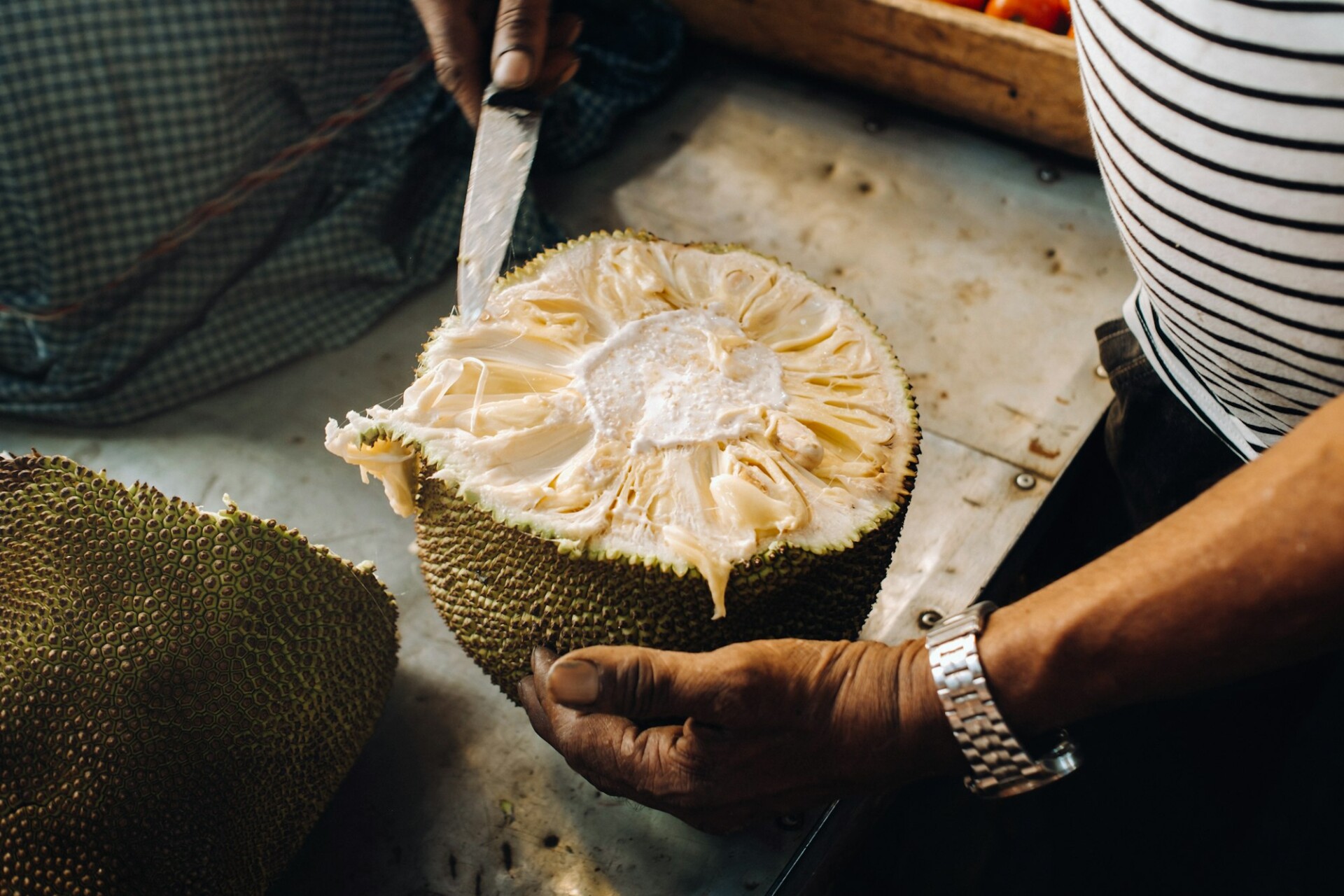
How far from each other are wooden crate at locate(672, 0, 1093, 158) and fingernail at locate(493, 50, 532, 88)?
848 mm

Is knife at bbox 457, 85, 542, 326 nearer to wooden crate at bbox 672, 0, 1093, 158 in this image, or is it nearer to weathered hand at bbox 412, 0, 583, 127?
weathered hand at bbox 412, 0, 583, 127

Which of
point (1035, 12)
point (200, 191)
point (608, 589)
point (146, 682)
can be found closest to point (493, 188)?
point (608, 589)

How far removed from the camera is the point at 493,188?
3.29 ft

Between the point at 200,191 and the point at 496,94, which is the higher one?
the point at 496,94

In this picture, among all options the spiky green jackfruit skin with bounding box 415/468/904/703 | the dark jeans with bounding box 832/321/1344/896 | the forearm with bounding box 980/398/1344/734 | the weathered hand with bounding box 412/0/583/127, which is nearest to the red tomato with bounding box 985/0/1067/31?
the dark jeans with bounding box 832/321/1344/896

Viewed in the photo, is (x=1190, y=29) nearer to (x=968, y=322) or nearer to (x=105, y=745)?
(x=968, y=322)

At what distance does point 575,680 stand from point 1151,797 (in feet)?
2.79

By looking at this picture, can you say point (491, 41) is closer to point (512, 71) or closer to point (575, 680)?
point (512, 71)

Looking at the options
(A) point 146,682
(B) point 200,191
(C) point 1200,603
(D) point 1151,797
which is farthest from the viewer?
(B) point 200,191

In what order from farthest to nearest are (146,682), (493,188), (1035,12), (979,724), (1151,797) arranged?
(1035,12) < (1151,797) < (493,188) < (146,682) < (979,724)

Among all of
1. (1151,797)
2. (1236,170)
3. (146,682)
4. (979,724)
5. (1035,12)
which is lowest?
(1151,797)

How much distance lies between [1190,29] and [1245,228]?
0.49ft

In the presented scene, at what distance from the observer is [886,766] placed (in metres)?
0.77

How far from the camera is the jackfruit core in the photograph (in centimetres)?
85
